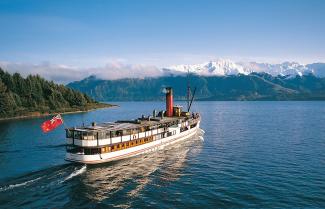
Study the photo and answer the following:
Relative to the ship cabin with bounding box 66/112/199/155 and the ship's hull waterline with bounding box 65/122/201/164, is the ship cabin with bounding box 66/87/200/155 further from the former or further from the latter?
the ship's hull waterline with bounding box 65/122/201/164

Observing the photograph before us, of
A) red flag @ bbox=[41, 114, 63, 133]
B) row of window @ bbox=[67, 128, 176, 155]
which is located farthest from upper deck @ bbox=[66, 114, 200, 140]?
red flag @ bbox=[41, 114, 63, 133]

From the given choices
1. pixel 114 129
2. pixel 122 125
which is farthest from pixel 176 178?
pixel 122 125

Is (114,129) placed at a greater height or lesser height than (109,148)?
greater

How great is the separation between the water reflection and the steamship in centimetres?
190

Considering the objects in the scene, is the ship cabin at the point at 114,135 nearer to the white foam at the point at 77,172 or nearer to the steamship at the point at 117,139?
the steamship at the point at 117,139

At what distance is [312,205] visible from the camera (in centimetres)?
4841

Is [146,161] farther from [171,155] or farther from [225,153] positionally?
[225,153]

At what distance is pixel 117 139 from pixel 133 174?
1224cm

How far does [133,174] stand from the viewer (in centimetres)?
6481

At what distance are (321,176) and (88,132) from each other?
148ft

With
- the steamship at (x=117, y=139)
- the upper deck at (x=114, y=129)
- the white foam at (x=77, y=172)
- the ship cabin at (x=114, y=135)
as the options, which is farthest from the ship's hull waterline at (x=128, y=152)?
the upper deck at (x=114, y=129)

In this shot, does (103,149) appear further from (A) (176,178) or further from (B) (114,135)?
(A) (176,178)

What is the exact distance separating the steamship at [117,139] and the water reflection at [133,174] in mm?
1905

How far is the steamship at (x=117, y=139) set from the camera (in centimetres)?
6931
